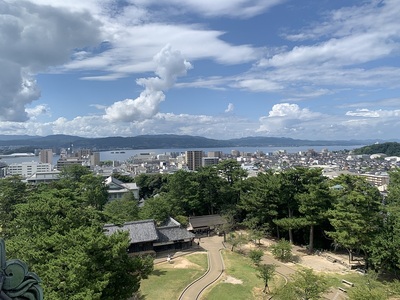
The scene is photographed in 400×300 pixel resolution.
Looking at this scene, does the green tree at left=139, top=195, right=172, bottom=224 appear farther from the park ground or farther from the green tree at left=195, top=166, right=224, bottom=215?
the green tree at left=195, top=166, right=224, bottom=215

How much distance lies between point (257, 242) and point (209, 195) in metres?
9.16

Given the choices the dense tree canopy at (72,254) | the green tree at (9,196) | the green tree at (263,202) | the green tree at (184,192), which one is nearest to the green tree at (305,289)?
the dense tree canopy at (72,254)

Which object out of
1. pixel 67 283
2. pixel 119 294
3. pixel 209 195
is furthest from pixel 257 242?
pixel 67 283

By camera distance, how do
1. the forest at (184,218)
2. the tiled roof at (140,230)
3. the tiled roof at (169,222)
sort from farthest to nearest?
the tiled roof at (169,222), the tiled roof at (140,230), the forest at (184,218)

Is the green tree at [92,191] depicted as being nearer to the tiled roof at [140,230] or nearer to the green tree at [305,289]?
the tiled roof at [140,230]

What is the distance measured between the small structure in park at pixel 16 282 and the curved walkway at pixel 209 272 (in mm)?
14468

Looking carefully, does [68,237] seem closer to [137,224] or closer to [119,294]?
[119,294]

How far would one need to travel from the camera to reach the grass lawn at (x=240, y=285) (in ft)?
61.1

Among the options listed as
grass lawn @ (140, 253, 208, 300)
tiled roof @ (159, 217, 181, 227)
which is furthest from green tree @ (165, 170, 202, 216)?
grass lawn @ (140, 253, 208, 300)

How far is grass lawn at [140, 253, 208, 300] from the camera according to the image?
61.3ft

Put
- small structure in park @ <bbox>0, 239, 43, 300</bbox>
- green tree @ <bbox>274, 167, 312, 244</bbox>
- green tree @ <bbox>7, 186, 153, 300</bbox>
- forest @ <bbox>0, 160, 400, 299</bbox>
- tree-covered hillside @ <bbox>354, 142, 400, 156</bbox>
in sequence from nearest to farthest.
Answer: small structure in park @ <bbox>0, 239, 43, 300</bbox>
green tree @ <bbox>7, 186, 153, 300</bbox>
forest @ <bbox>0, 160, 400, 299</bbox>
green tree @ <bbox>274, 167, 312, 244</bbox>
tree-covered hillside @ <bbox>354, 142, 400, 156</bbox>

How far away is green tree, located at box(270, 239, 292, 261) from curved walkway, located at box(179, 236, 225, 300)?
4.37m

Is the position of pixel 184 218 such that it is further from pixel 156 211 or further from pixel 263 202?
pixel 263 202

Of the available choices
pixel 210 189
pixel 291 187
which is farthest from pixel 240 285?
pixel 210 189
